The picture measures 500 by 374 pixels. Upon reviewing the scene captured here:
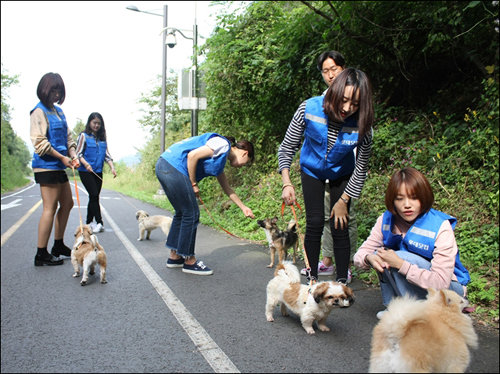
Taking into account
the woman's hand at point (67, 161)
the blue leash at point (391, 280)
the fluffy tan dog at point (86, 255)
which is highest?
the woman's hand at point (67, 161)

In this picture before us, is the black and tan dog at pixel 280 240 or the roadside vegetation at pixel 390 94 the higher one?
the roadside vegetation at pixel 390 94

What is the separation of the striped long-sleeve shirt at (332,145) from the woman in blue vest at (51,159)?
74.9 inches

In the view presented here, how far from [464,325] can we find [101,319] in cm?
255

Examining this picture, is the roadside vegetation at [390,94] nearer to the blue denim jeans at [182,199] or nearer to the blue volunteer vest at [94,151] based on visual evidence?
the blue volunteer vest at [94,151]

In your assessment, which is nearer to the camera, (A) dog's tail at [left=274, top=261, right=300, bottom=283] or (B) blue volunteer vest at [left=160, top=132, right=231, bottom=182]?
(A) dog's tail at [left=274, top=261, right=300, bottom=283]

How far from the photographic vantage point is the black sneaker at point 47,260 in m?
4.10

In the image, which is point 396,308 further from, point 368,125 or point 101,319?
point 101,319

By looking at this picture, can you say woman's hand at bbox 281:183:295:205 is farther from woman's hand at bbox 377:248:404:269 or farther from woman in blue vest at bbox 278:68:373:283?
woman's hand at bbox 377:248:404:269

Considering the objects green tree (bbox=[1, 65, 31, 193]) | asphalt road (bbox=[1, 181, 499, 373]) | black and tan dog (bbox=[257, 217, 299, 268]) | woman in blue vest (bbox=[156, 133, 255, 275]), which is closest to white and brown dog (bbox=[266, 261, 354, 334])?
asphalt road (bbox=[1, 181, 499, 373])

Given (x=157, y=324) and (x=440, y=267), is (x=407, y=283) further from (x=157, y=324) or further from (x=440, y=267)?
(x=157, y=324)

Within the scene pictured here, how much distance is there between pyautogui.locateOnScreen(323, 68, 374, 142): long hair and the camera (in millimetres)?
2637

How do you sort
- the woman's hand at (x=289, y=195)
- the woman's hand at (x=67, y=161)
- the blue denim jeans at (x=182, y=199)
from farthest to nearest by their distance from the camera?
the blue denim jeans at (x=182, y=199) < the woman's hand at (x=67, y=161) < the woman's hand at (x=289, y=195)

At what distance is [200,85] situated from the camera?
1041 centimetres

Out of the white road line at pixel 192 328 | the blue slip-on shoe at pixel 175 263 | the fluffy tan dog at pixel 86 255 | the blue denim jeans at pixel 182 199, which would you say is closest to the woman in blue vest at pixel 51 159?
the fluffy tan dog at pixel 86 255
